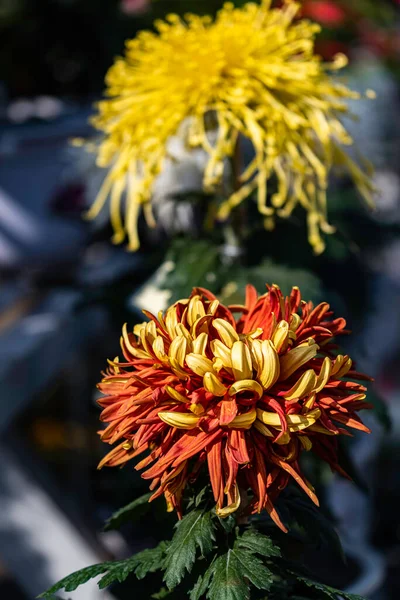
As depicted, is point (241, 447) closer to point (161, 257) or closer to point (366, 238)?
point (161, 257)

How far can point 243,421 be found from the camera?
344 mm

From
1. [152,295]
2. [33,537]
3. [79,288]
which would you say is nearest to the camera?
[152,295]

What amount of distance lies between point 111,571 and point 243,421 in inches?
4.1

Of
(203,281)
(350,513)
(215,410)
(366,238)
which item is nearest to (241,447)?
(215,410)

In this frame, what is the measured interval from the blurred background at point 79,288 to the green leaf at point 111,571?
46 cm

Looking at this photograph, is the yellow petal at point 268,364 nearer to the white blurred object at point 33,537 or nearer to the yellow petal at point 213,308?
the yellow petal at point 213,308

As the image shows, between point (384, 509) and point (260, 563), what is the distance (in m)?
1.28

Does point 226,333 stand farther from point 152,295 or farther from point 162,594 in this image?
point 152,295

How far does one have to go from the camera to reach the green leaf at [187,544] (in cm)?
35

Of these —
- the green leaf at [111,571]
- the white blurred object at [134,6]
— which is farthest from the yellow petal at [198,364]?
the white blurred object at [134,6]

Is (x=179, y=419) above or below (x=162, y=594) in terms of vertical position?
above

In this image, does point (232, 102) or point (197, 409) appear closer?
point (197, 409)

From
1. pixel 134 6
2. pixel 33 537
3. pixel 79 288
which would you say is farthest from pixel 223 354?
pixel 134 6

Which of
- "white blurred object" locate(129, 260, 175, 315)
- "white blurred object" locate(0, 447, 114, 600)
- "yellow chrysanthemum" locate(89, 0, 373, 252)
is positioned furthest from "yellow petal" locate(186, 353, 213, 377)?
"white blurred object" locate(0, 447, 114, 600)
